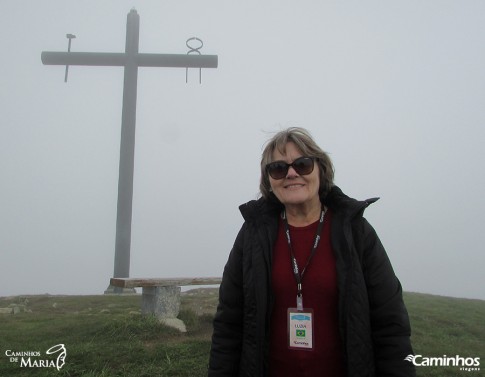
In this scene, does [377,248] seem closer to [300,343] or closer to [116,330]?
[300,343]

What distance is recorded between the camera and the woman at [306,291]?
2041mm

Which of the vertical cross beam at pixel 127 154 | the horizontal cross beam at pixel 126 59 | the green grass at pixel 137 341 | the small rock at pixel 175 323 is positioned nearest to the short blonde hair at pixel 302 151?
the green grass at pixel 137 341

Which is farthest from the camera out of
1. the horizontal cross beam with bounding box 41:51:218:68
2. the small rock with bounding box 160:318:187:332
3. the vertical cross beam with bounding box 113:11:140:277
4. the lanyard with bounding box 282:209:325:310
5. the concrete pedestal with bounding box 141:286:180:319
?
the horizontal cross beam with bounding box 41:51:218:68

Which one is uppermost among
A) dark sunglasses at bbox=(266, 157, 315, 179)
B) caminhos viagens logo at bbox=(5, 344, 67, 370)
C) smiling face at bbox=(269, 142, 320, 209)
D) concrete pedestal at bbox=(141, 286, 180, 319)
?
dark sunglasses at bbox=(266, 157, 315, 179)

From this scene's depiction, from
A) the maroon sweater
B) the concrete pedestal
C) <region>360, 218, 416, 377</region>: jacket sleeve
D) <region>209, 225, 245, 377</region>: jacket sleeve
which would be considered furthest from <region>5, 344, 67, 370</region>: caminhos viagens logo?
<region>360, 218, 416, 377</region>: jacket sleeve

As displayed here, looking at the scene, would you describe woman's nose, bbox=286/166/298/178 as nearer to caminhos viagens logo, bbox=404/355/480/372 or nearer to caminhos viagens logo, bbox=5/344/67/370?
caminhos viagens logo, bbox=5/344/67/370

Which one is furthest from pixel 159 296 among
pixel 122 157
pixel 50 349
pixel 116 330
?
pixel 122 157

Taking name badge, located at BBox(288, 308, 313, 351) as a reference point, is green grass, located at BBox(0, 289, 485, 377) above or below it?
below

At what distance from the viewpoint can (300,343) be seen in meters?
2.11

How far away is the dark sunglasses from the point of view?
2.33 meters

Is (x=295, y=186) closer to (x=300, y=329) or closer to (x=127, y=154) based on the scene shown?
(x=300, y=329)

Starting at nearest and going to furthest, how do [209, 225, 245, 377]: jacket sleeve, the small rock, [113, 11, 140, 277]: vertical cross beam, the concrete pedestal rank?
[209, 225, 245, 377]: jacket sleeve → the small rock → the concrete pedestal → [113, 11, 140, 277]: vertical cross beam

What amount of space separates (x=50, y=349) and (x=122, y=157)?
8.69m

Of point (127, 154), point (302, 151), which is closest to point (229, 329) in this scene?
point (302, 151)
